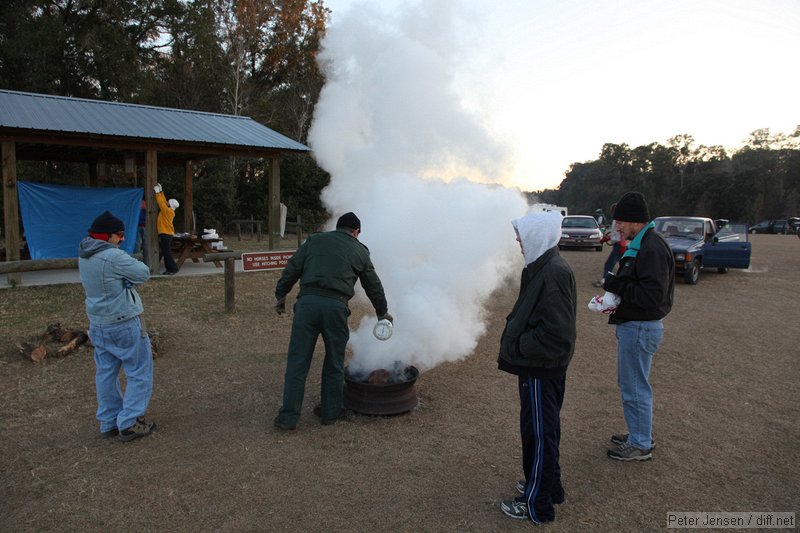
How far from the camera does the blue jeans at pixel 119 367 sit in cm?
394

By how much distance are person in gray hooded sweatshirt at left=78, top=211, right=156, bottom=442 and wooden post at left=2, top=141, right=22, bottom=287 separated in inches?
310

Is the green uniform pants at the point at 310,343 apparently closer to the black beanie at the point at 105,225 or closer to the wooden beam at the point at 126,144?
the black beanie at the point at 105,225

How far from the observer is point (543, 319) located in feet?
9.57

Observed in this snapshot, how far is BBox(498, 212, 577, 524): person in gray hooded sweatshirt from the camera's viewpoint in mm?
2916

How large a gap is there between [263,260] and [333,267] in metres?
4.17

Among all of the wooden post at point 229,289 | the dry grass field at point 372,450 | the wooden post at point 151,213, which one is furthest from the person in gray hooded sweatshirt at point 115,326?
the wooden post at point 151,213

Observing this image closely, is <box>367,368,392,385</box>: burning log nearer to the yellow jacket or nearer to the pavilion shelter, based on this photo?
the yellow jacket

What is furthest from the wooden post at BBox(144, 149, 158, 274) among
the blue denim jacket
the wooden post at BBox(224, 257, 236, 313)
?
the blue denim jacket

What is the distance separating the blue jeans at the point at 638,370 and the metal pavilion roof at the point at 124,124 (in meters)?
10.9

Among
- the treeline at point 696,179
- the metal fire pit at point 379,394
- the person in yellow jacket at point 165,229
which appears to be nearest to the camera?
the metal fire pit at point 379,394

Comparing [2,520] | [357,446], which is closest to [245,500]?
[357,446]

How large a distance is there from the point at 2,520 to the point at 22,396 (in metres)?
2.30

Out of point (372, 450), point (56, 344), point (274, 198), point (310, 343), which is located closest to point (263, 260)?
point (56, 344)

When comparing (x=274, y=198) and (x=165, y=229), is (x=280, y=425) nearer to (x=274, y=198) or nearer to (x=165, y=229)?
(x=165, y=229)
